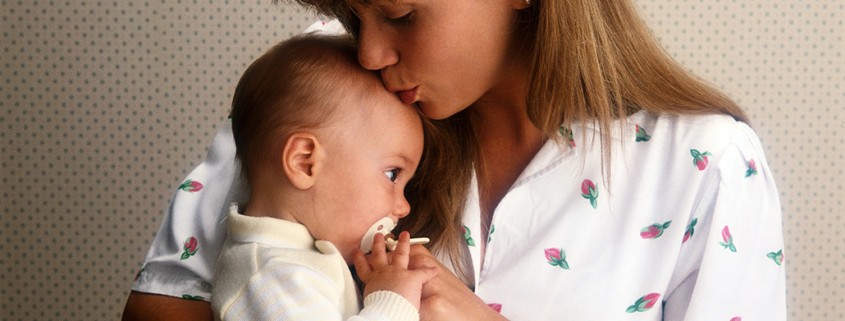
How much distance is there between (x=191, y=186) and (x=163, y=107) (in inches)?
40.3

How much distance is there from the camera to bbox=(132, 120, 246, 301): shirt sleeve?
1585 millimetres

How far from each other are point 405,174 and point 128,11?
1407 mm

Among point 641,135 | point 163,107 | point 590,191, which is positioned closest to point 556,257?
point 590,191

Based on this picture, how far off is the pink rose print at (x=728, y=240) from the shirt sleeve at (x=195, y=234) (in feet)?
2.41

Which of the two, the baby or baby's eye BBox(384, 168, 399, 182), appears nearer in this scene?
the baby

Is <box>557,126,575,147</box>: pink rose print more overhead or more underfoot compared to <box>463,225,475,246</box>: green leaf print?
more overhead

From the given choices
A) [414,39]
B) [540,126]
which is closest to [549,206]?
[540,126]

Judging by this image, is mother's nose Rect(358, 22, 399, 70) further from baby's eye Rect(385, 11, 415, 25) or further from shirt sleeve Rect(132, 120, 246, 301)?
shirt sleeve Rect(132, 120, 246, 301)

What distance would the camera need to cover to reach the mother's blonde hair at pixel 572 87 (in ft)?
4.81

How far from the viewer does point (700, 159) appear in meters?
1.53

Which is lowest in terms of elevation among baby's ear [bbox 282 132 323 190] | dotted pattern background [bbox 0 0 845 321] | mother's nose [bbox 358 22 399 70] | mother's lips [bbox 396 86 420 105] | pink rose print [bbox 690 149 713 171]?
dotted pattern background [bbox 0 0 845 321]

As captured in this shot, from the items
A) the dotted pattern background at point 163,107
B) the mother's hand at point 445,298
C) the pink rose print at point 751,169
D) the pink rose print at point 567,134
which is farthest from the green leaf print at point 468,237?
the dotted pattern background at point 163,107

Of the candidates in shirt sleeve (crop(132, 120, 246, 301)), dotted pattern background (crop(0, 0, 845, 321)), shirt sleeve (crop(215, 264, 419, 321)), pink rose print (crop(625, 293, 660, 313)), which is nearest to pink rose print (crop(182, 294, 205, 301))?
shirt sleeve (crop(132, 120, 246, 301))

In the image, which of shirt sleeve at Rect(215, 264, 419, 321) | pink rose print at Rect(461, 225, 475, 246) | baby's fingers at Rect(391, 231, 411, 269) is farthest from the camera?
pink rose print at Rect(461, 225, 475, 246)
